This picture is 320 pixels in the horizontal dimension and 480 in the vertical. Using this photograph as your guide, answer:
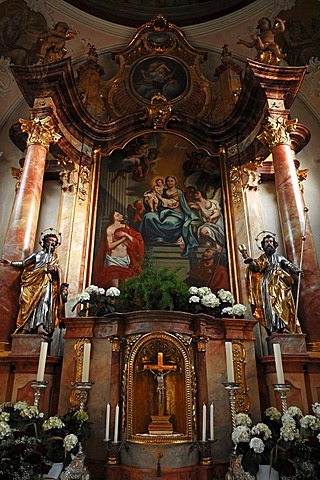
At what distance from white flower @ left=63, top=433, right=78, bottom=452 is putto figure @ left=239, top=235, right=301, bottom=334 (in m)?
3.02

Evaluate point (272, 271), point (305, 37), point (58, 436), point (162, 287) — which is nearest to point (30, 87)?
point (162, 287)

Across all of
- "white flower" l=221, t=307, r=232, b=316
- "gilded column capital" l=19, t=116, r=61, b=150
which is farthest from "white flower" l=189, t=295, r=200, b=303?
"gilded column capital" l=19, t=116, r=61, b=150

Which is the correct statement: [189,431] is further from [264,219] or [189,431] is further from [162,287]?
[264,219]

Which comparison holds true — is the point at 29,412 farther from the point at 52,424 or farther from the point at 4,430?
the point at 4,430

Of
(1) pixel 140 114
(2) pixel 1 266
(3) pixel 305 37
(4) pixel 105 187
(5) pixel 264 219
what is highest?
(3) pixel 305 37

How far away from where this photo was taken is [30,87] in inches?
303

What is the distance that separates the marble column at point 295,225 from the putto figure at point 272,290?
0.19 m

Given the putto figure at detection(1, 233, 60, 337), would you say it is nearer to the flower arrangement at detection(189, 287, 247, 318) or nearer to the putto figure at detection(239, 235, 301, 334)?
the flower arrangement at detection(189, 287, 247, 318)

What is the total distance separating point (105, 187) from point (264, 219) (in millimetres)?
3243

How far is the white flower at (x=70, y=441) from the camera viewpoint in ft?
13.5

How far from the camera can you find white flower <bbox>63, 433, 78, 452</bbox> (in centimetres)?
411

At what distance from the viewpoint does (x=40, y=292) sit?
5.89 metres

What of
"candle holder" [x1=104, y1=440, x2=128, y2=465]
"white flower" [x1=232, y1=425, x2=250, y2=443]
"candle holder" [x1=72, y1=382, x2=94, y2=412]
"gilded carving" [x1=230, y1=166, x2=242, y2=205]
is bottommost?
"candle holder" [x1=104, y1=440, x2=128, y2=465]

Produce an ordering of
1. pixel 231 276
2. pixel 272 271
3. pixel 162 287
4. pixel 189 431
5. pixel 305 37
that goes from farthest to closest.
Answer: pixel 305 37
pixel 231 276
pixel 272 271
pixel 162 287
pixel 189 431
